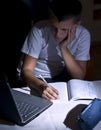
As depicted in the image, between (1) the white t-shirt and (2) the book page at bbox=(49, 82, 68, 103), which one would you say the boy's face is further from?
(2) the book page at bbox=(49, 82, 68, 103)

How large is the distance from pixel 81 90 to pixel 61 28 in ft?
1.29

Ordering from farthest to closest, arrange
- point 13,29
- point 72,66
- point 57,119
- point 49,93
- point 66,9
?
point 13,29
point 72,66
point 66,9
point 49,93
point 57,119

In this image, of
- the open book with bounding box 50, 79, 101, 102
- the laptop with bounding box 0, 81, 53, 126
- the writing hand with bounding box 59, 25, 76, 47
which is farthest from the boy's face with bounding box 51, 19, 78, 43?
the laptop with bounding box 0, 81, 53, 126

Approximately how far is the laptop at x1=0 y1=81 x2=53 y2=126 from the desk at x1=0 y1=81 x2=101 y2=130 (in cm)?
2

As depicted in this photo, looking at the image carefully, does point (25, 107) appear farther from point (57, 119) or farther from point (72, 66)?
point (72, 66)

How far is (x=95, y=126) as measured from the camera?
1165mm

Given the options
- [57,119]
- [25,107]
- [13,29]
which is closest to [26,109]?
[25,107]

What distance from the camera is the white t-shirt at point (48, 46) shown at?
1.72 meters

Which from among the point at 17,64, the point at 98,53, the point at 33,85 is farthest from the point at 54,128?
the point at 98,53

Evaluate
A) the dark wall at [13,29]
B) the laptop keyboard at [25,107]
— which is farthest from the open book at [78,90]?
the dark wall at [13,29]

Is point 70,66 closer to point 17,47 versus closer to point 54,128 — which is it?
point 17,47

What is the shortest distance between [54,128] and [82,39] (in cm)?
69

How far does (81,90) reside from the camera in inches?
54.0

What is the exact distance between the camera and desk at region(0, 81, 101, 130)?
1.17 meters
